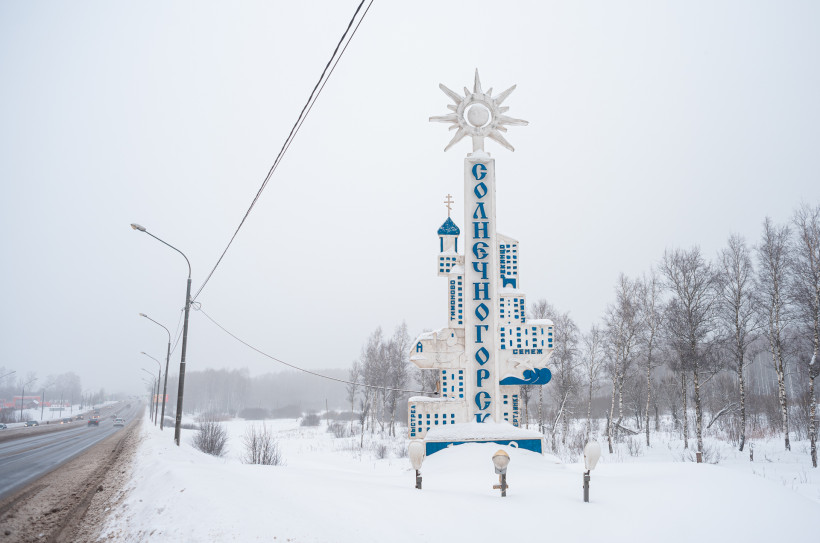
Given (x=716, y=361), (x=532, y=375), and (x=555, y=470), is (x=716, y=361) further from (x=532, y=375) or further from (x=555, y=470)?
(x=555, y=470)

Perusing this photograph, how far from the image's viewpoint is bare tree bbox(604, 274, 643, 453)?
27984mm

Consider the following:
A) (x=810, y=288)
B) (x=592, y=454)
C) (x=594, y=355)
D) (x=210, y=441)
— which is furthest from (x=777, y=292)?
(x=210, y=441)

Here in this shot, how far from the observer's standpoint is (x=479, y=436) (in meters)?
13.7

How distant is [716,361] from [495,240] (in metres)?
19.8

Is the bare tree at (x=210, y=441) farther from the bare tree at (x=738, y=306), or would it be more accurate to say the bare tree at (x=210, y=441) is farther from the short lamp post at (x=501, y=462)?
the bare tree at (x=738, y=306)

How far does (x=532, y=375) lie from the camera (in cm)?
1480

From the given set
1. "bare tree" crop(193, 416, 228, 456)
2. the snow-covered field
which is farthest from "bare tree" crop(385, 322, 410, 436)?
the snow-covered field

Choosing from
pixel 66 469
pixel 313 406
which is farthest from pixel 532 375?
pixel 313 406

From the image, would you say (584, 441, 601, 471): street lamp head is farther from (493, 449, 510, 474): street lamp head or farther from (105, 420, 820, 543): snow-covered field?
(493, 449, 510, 474): street lamp head

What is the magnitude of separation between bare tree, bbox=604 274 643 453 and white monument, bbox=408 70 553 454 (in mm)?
15795

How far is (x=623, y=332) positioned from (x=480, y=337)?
1821 centimetres

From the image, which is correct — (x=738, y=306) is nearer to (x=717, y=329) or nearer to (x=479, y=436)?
(x=717, y=329)

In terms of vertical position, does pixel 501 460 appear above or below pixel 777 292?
below

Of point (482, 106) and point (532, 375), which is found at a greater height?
point (482, 106)
